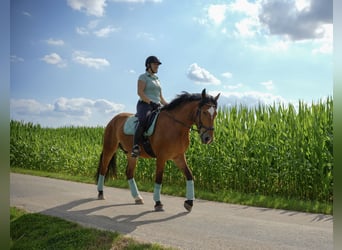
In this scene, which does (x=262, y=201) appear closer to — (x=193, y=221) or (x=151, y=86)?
(x=193, y=221)

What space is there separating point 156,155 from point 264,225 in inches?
62.6

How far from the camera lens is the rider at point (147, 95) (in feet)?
15.2

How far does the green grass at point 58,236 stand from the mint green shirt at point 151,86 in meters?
1.84

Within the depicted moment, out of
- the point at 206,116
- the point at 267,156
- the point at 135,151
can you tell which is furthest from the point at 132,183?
the point at 267,156

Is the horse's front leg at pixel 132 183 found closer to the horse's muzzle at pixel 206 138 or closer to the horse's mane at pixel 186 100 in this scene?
the horse's mane at pixel 186 100

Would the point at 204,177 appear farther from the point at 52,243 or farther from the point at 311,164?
the point at 52,243

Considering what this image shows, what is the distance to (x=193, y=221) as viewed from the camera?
4.30 meters

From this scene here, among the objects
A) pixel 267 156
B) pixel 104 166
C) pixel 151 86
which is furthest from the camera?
pixel 267 156

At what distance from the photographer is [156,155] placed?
484 centimetres

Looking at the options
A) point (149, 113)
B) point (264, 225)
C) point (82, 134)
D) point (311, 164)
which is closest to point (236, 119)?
point (311, 164)

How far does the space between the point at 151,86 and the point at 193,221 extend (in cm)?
175

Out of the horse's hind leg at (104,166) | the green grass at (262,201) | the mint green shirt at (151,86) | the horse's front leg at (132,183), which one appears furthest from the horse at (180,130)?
the green grass at (262,201)

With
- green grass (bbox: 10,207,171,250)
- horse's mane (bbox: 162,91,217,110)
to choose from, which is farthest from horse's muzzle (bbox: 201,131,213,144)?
green grass (bbox: 10,207,171,250)

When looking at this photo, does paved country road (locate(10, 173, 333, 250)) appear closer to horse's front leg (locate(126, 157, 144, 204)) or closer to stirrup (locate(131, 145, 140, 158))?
horse's front leg (locate(126, 157, 144, 204))
